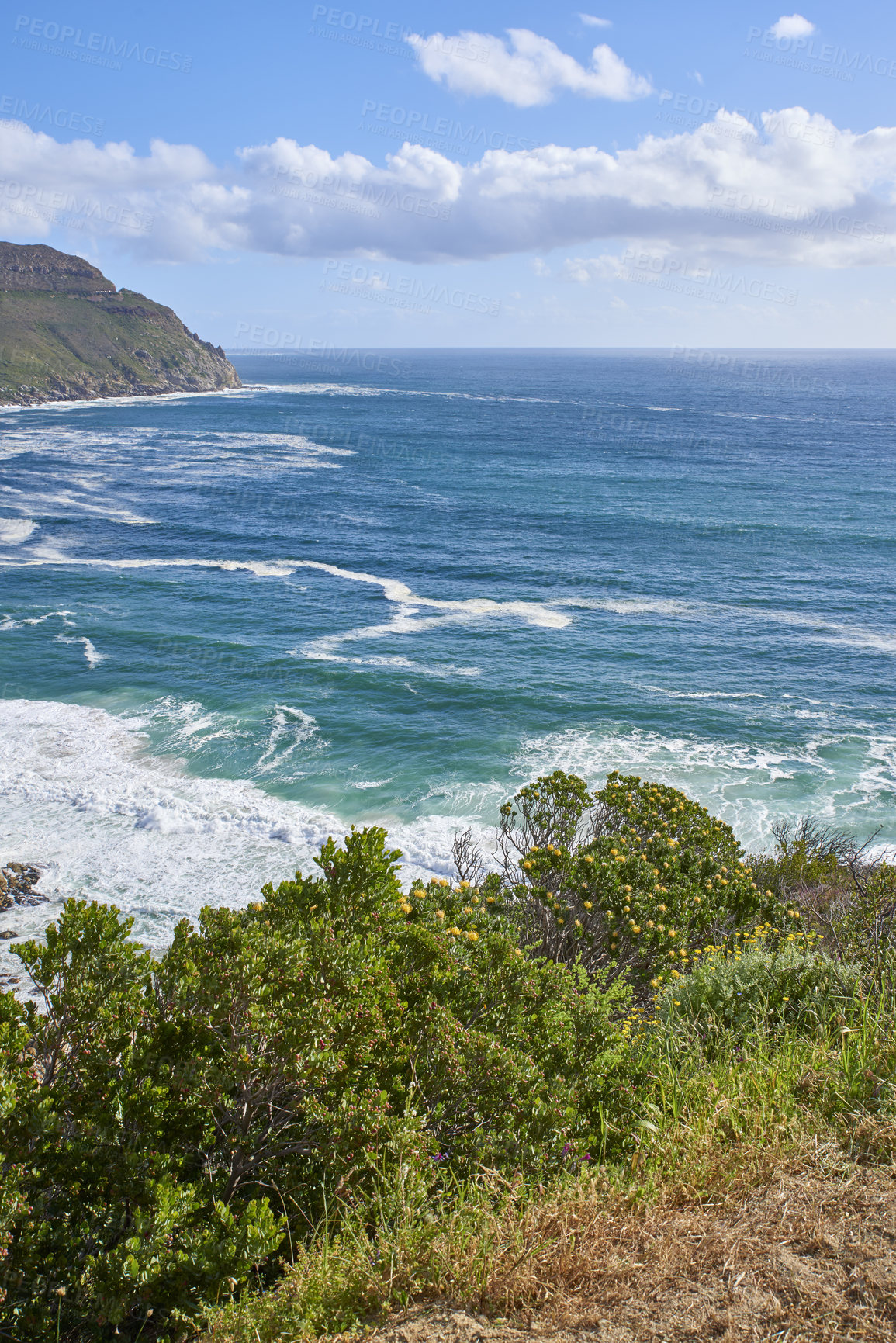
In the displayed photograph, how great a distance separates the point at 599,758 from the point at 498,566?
26012 mm

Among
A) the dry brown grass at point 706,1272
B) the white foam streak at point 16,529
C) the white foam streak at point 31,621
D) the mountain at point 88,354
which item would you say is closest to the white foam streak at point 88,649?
the white foam streak at point 31,621

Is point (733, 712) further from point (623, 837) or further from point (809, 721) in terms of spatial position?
point (623, 837)

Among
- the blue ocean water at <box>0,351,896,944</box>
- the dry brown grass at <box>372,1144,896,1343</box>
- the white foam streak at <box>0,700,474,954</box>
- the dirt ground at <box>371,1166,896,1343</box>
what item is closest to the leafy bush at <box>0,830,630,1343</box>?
the dry brown grass at <box>372,1144,896,1343</box>

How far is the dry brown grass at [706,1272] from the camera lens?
183 inches

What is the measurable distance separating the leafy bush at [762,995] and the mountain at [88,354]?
161449mm

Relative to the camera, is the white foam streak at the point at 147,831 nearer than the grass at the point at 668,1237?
No

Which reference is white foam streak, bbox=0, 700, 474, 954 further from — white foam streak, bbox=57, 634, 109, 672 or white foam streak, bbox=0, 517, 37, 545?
white foam streak, bbox=0, 517, 37, 545

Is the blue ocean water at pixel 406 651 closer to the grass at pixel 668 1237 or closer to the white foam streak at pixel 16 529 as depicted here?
the white foam streak at pixel 16 529

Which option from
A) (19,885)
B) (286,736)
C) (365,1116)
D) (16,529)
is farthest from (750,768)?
(16,529)

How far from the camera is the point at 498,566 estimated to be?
175 feet

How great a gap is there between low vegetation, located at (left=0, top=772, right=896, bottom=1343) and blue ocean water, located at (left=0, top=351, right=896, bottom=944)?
14359 mm

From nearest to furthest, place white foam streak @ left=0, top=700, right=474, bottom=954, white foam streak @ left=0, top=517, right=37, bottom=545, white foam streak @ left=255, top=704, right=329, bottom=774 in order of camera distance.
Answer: white foam streak @ left=0, top=700, right=474, bottom=954, white foam streak @ left=255, top=704, right=329, bottom=774, white foam streak @ left=0, top=517, right=37, bottom=545

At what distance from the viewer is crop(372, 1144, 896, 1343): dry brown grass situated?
→ 4.65 m

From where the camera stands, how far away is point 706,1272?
500cm
